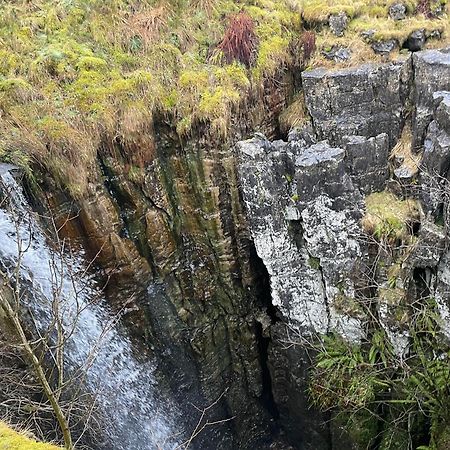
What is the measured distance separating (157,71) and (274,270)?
522 cm

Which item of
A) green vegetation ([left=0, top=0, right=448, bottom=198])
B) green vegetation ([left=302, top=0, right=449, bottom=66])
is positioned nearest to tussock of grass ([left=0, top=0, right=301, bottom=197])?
green vegetation ([left=0, top=0, right=448, bottom=198])

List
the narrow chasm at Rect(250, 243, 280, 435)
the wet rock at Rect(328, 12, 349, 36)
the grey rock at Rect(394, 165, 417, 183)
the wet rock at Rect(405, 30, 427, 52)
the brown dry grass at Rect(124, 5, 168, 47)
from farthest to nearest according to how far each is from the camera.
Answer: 1. the narrow chasm at Rect(250, 243, 280, 435)
2. the wet rock at Rect(328, 12, 349, 36)
3. the wet rock at Rect(405, 30, 427, 52)
4. the brown dry grass at Rect(124, 5, 168, 47)
5. the grey rock at Rect(394, 165, 417, 183)

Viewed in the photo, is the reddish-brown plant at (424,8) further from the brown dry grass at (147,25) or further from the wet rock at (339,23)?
the brown dry grass at (147,25)

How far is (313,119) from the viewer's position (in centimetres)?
1120

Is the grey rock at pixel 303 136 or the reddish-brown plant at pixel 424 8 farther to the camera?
the reddish-brown plant at pixel 424 8

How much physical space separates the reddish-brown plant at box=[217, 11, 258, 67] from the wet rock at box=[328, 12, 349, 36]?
1937 mm

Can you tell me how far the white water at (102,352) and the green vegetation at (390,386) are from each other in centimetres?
387

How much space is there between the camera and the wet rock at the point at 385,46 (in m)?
11.1

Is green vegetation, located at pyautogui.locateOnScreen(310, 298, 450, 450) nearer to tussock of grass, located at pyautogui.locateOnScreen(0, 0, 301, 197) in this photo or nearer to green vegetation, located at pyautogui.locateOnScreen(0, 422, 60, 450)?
tussock of grass, located at pyautogui.locateOnScreen(0, 0, 301, 197)

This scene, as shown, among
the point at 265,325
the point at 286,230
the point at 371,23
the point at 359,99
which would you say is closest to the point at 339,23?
the point at 371,23

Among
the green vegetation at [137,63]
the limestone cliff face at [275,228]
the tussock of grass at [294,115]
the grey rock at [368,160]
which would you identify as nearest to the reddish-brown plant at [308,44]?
the green vegetation at [137,63]

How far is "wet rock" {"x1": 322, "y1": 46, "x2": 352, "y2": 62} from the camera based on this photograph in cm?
1128

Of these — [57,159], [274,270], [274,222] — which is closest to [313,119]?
[274,222]

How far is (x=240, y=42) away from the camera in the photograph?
1130 centimetres
